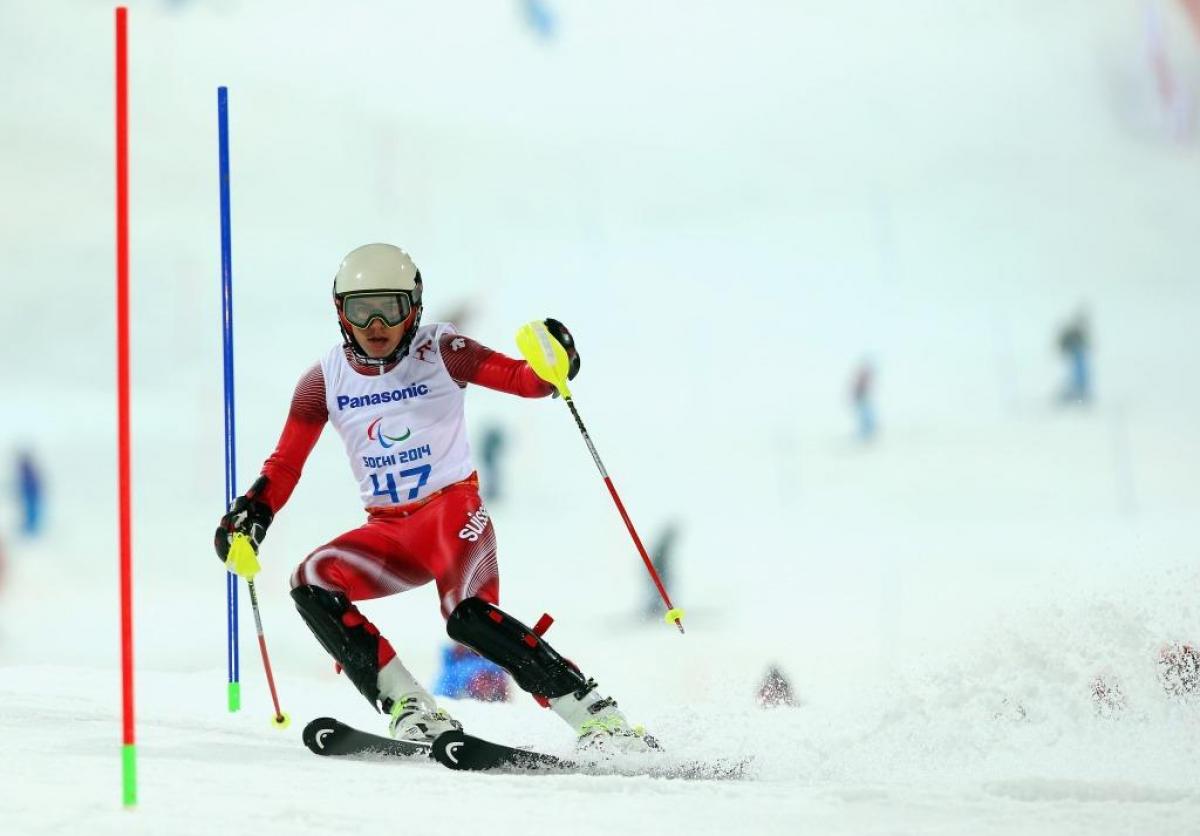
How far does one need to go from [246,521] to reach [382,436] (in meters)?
0.46

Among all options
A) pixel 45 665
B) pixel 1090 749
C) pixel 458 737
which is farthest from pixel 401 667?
pixel 45 665

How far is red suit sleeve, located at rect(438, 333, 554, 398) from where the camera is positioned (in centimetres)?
391

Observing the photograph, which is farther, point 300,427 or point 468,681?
point 468,681

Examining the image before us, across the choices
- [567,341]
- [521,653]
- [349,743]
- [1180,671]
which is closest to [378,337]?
[567,341]

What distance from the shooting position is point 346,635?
3.83 meters

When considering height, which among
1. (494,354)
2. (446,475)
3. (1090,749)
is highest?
(494,354)

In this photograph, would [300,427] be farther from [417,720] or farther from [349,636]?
[417,720]

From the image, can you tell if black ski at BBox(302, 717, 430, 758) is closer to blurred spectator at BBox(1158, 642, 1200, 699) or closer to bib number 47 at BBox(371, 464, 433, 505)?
bib number 47 at BBox(371, 464, 433, 505)

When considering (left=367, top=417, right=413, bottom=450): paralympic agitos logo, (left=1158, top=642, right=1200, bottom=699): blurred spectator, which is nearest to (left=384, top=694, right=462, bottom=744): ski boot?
(left=367, top=417, right=413, bottom=450): paralympic agitos logo

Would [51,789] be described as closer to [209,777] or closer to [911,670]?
[209,777]

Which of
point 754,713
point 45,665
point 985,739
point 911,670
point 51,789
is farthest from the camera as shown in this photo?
point 45,665

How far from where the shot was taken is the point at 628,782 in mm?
3066

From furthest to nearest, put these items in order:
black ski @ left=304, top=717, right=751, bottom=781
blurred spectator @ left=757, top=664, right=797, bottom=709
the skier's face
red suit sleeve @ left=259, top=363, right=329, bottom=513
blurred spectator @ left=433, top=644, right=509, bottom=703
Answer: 1. blurred spectator @ left=433, top=644, right=509, bottom=703
2. blurred spectator @ left=757, top=664, right=797, bottom=709
3. red suit sleeve @ left=259, top=363, right=329, bottom=513
4. the skier's face
5. black ski @ left=304, top=717, right=751, bottom=781

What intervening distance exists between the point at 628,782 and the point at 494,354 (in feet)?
4.69
